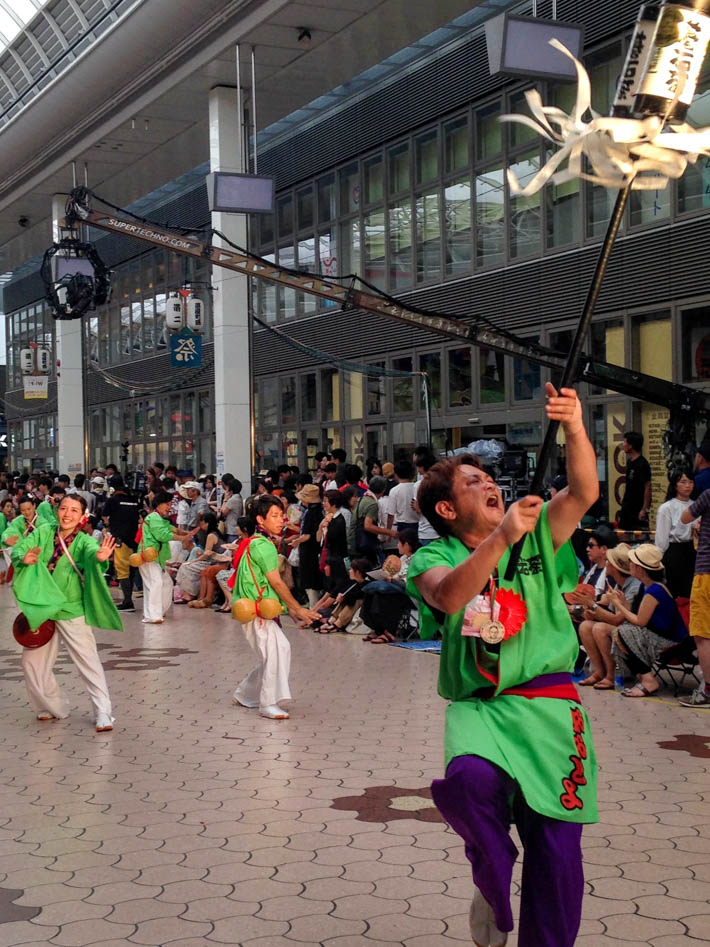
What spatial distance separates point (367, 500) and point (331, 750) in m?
7.37

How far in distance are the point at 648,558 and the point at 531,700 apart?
6.63 meters

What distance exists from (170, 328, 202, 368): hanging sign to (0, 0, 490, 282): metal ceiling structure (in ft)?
11.9

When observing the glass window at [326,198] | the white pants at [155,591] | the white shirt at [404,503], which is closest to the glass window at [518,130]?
the glass window at [326,198]

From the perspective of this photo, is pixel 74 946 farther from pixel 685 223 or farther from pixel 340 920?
pixel 685 223

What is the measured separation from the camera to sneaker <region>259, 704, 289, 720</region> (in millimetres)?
9672

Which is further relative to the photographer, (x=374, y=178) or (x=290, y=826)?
(x=374, y=178)

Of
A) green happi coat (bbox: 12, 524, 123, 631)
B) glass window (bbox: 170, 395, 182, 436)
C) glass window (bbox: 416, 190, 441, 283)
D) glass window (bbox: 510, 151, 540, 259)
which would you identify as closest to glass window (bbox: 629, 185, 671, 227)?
glass window (bbox: 510, 151, 540, 259)

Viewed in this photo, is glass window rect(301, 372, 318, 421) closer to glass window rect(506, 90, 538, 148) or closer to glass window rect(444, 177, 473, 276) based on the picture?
glass window rect(444, 177, 473, 276)

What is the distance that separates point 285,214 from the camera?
27.4 m

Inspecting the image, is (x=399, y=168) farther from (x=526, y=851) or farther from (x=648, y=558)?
(x=526, y=851)

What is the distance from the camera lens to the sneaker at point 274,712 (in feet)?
31.7

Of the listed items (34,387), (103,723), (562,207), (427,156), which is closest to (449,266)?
(427,156)

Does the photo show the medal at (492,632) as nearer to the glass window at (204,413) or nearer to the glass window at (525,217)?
the glass window at (525,217)

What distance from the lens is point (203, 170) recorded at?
29.5m
